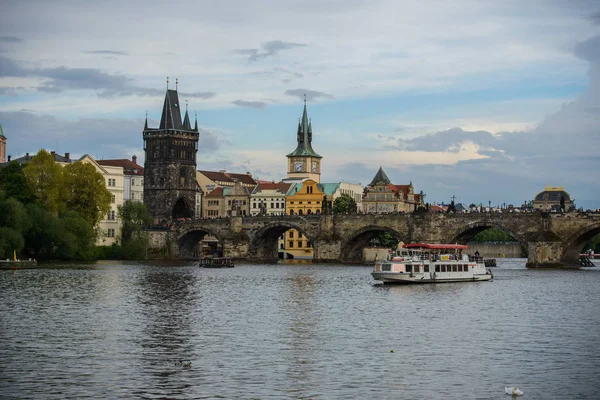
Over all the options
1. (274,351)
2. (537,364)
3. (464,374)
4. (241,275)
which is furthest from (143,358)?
(241,275)

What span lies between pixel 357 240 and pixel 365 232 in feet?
9.28

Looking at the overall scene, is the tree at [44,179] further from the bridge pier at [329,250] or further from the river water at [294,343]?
the river water at [294,343]

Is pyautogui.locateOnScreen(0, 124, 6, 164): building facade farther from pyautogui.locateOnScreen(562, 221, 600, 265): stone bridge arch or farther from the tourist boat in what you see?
the tourist boat

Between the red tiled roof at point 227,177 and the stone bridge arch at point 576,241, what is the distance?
285 ft

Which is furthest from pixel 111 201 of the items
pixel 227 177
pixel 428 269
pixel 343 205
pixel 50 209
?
pixel 227 177

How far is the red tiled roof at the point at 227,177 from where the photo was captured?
183 metres

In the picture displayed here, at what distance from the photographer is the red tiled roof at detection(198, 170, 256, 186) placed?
183 meters

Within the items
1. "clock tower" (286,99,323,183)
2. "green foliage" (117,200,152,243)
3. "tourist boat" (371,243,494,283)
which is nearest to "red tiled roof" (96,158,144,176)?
"green foliage" (117,200,152,243)

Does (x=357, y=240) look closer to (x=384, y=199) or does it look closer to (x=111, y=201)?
(x=111, y=201)

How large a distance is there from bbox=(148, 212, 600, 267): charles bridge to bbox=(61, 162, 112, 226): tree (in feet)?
78.0

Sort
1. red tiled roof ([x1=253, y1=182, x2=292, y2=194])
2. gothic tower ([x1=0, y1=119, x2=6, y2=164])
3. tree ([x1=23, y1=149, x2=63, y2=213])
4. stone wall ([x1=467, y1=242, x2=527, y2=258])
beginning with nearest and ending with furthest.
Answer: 1. tree ([x1=23, y1=149, x2=63, y2=213])
2. gothic tower ([x1=0, y1=119, x2=6, y2=164])
3. red tiled roof ([x1=253, y1=182, x2=292, y2=194])
4. stone wall ([x1=467, y1=242, x2=527, y2=258])

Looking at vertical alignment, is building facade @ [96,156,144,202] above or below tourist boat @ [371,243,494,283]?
above

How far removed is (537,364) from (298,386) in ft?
28.7

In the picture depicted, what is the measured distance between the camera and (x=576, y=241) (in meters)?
104
